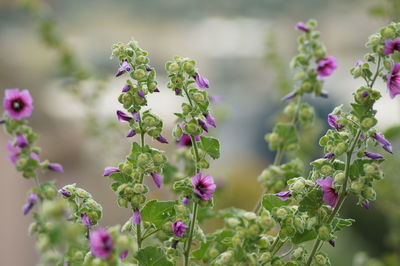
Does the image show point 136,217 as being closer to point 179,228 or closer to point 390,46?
point 179,228

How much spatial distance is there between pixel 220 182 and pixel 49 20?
505 mm

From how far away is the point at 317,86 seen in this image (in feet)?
1.84

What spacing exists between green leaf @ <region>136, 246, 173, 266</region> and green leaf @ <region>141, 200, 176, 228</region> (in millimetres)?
28

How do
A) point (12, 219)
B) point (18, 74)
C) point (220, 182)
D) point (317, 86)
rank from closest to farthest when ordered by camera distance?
point (317, 86) < point (220, 182) < point (12, 219) < point (18, 74)

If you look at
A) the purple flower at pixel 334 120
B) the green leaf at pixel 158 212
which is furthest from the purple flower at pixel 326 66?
the green leaf at pixel 158 212

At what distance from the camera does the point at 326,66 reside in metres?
0.54

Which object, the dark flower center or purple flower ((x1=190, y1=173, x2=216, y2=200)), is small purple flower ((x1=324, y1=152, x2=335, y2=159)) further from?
the dark flower center

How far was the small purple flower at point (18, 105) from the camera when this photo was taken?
0.48 metres

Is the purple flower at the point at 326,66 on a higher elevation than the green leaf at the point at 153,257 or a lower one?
higher

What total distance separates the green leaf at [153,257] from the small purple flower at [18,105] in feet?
0.46

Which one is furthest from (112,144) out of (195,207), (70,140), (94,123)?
(70,140)

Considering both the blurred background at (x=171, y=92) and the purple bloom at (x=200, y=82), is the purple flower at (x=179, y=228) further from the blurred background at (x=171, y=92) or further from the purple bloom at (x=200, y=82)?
the blurred background at (x=171, y=92)

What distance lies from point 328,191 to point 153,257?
0.14 m

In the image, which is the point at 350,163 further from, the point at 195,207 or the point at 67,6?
the point at 67,6
